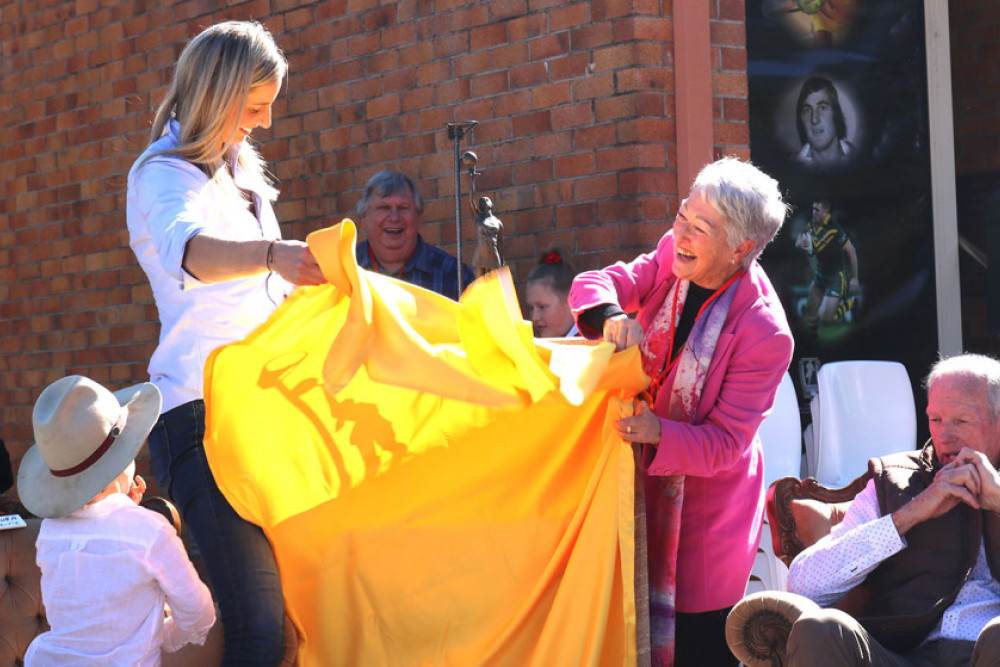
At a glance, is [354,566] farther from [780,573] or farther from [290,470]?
[780,573]

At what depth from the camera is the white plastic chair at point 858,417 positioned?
17.7ft

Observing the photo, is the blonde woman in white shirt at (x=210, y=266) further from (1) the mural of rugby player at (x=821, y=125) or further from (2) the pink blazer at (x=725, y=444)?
(1) the mural of rugby player at (x=821, y=125)

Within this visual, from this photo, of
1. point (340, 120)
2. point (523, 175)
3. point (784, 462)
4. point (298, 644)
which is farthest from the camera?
point (340, 120)

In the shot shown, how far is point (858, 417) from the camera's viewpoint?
5438 mm

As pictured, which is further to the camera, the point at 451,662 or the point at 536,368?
the point at 451,662

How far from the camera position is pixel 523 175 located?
5617mm

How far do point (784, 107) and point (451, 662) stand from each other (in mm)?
3316

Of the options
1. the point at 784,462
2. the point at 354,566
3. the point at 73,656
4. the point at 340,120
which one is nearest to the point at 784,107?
the point at 784,462

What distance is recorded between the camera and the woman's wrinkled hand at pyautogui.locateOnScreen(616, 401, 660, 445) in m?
3.28

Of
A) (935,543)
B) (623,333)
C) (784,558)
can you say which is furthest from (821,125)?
(623,333)

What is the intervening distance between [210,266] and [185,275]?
82 millimetres

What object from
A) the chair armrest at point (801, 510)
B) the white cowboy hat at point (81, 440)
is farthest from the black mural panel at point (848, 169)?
the white cowboy hat at point (81, 440)

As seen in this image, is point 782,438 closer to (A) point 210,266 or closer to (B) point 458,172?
(B) point 458,172

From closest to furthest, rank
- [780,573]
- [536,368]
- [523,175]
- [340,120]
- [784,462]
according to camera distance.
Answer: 1. [536,368]
2. [780,573]
3. [784,462]
4. [523,175]
5. [340,120]
